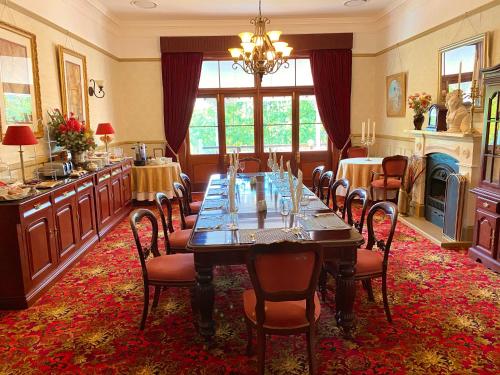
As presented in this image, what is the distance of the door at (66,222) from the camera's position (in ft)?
12.7

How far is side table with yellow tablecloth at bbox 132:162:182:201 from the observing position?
6.80 m

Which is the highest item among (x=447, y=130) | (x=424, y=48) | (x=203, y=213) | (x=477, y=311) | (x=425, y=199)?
(x=424, y=48)

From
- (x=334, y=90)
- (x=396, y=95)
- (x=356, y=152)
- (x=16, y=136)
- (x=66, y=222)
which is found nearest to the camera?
(x=16, y=136)

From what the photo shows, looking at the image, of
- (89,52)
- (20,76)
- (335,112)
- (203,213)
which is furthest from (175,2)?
(203,213)

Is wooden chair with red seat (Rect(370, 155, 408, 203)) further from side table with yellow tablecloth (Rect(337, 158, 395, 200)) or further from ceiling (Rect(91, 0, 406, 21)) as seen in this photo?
ceiling (Rect(91, 0, 406, 21))

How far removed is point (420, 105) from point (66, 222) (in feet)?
16.2

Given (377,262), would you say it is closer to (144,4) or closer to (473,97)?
(473,97)

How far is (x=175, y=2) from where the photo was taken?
6.29 meters

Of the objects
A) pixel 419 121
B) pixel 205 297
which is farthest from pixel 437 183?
pixel 205 297

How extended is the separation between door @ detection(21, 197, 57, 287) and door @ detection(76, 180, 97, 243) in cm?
68

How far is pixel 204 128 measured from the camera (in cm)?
809

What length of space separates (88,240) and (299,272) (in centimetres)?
341

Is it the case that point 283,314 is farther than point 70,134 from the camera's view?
No

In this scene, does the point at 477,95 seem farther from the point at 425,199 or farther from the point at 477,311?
the point at 477,311
